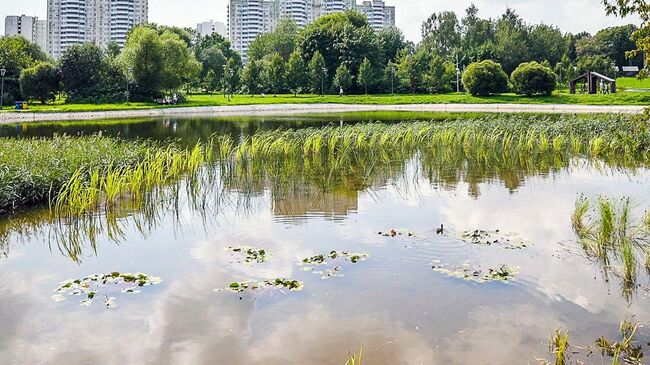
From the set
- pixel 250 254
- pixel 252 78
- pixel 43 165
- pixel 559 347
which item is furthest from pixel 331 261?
pixel 252 78

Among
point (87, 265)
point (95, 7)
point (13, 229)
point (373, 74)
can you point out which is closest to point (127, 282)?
point (87, 265)

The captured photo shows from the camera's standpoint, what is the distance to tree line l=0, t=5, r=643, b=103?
187 feet

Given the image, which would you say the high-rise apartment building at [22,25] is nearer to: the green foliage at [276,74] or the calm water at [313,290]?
the green foliage at [276,74]

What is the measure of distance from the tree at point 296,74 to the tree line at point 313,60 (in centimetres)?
12

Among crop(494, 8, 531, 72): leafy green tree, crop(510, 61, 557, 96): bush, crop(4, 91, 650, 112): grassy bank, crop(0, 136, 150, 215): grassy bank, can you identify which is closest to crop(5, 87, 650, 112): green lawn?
crop(4, 91, 650, 112): grassy bank

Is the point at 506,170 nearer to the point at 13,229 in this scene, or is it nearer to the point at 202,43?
the point at 13,229

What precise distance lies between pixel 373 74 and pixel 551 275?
65064mm

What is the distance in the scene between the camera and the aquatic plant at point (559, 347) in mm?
5281

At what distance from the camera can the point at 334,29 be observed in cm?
7956

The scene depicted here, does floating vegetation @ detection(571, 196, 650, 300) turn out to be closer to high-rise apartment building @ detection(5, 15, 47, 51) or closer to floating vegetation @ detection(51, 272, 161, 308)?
floating vegetation @ detection(51, 272, 161, 308)

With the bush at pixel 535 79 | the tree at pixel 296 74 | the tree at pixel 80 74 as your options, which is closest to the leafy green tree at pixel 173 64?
the tree at pixel 80 74

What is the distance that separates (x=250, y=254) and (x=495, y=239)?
366 cm

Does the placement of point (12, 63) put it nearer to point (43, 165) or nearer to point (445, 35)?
point (43, 165)

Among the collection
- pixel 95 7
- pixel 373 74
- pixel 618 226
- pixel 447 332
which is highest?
pixel 95 7
